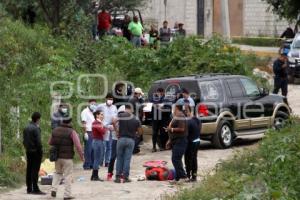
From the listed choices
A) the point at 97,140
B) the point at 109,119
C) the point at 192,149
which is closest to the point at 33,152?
the point at 97,140

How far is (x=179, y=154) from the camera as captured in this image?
66.3ft

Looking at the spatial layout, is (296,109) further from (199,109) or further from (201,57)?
(199,109)

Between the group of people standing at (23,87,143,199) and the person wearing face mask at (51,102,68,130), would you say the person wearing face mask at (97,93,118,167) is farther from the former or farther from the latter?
the person wearing face mask at (51,102,68,130)

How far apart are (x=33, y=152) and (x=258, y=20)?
50.4m

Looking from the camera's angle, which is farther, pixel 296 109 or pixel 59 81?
pixel 296 109

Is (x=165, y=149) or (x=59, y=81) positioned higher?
(x=59, y=81)

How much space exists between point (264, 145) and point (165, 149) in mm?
6997

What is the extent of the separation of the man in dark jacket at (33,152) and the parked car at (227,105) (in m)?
6.55

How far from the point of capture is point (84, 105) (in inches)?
1015

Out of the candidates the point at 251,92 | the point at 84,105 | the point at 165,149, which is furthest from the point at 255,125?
the point at 84,105

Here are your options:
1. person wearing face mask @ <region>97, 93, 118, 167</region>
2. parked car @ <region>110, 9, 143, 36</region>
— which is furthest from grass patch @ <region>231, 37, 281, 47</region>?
person wearing face mask @ <region>97, 93, 118, 167</region>

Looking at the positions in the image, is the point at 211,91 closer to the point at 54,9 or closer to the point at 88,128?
the point at 88,128

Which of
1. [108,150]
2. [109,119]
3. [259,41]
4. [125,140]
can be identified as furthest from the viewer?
[259,41]

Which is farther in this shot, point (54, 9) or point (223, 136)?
point (54, 9)
